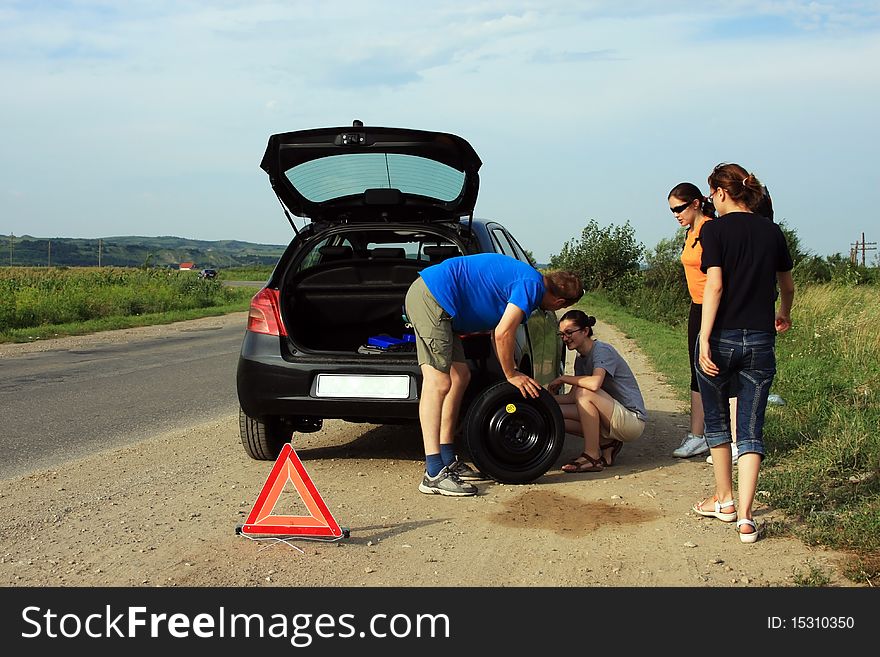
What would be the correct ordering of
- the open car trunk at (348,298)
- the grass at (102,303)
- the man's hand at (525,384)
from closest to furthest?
the man's hand at (525,384), the open car trunk at (348,298), the grass at (102,303)

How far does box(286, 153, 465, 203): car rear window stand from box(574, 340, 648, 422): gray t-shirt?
57.7 inches

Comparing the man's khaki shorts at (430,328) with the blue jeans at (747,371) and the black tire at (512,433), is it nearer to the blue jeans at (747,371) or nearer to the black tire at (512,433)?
the black tire at (512,433)

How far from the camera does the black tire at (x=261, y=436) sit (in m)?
6.76

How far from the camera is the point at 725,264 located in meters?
4.93

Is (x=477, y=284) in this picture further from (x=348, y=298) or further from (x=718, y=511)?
(x=348, y=298)

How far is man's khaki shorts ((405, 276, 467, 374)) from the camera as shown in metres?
5.85

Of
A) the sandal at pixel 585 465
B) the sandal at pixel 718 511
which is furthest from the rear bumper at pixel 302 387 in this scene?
the sandal at pixel 718 511

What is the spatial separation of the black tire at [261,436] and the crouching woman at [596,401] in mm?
1895

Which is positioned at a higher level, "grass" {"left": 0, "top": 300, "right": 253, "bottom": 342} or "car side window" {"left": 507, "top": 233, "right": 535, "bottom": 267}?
"car side window" {"left": 507, "top": 233, "right": 535, "bottom": 267}

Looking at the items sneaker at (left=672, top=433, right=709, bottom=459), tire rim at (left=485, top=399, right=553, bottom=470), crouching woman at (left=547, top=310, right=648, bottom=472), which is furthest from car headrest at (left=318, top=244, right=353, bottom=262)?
sneaker at (left=672, top=433, right=709, bottom=459)

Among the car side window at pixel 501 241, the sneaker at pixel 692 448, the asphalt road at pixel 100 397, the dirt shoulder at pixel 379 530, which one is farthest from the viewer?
the asphalt road at pixel 100 397

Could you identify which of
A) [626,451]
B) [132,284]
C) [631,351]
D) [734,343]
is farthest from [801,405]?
[132,284]

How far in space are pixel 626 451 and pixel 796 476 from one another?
160 cm

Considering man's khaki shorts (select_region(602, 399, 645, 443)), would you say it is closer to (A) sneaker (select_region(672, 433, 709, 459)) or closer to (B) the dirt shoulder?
(B) the dirt shoulder
